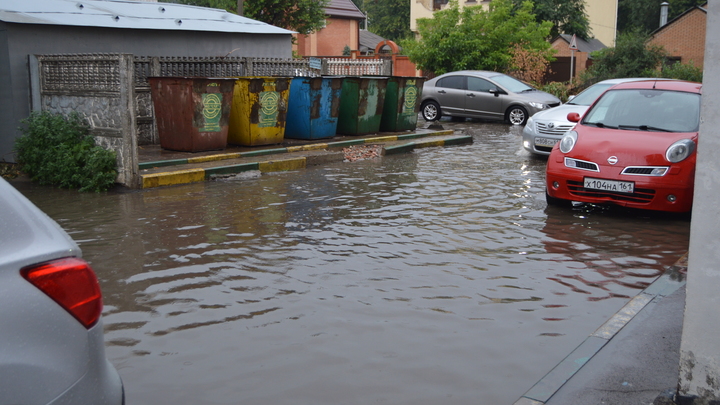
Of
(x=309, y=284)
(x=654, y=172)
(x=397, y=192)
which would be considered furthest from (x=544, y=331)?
(x=397, y=192)

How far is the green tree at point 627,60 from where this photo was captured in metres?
26.6

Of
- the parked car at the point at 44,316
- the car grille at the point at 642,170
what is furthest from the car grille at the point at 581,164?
the parked car at the point at 44,316

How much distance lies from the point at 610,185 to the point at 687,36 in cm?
3400

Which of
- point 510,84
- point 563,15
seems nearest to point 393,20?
point 563,15

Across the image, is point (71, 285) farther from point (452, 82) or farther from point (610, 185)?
point (452, 82)

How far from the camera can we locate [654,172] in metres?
7.76

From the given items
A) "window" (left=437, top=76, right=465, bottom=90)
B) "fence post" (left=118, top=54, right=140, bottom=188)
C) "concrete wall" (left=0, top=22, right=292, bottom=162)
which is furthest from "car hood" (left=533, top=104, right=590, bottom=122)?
"window" (left=437, top=76, right=465, bottom=90)

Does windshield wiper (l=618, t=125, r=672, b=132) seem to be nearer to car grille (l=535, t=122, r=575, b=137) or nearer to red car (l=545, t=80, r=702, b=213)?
red car (l=545, t=80, r=702, b=213)

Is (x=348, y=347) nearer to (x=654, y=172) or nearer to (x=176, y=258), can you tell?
(x=176, y=258)

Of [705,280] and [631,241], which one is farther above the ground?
[705,280]

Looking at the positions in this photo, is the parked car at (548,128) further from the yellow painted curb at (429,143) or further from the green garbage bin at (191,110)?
the green garbage bin at (191,110)

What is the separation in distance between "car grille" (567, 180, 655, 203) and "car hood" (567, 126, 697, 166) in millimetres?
305

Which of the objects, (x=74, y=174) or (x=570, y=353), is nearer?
(x=570, y=353)

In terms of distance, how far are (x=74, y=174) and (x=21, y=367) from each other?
27.4 ft
